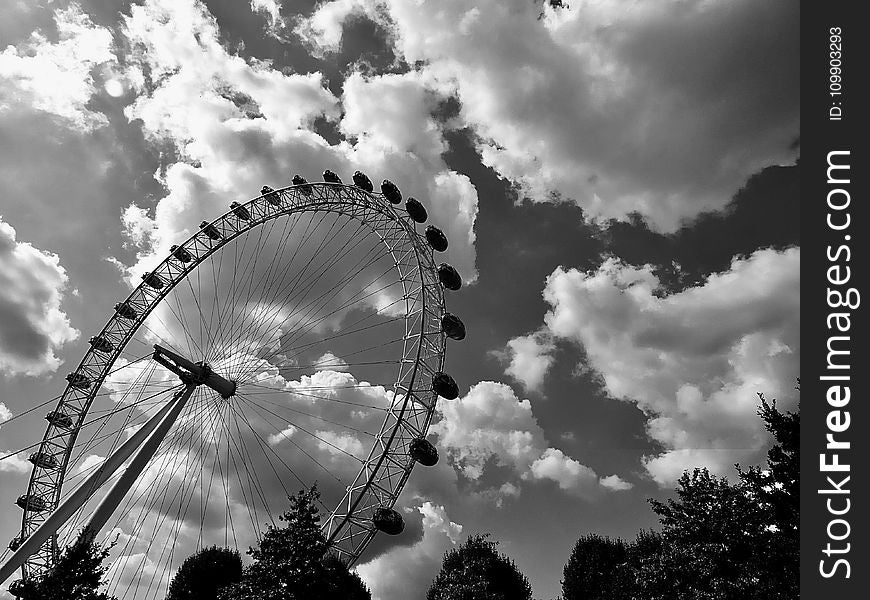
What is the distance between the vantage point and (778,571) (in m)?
26.4

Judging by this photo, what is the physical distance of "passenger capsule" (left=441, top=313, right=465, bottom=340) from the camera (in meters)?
36.7

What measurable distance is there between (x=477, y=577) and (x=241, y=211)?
1313 inches

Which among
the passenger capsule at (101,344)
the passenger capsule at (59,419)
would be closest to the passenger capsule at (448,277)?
the passenger capsule at (101,344)

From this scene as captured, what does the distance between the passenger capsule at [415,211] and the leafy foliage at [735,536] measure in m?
24.2

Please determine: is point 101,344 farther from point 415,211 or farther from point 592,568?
point 592,568

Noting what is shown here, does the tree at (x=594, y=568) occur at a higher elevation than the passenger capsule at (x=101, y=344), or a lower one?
lower

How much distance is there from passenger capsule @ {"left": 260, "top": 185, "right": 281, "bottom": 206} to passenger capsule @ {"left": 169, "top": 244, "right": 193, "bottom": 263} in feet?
29.9

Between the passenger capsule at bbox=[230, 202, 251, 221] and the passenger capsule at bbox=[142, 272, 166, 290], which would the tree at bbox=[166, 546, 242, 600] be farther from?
the passenger capsule at bbox=[230, 202, 251, 221]

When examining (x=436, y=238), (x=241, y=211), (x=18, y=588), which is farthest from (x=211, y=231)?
(x=18, y=588)

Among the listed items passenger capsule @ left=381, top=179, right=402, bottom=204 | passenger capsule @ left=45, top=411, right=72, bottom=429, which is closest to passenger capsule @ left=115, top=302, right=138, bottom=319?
passenger capsule @ left=45, top=411, right=72, bottom=429

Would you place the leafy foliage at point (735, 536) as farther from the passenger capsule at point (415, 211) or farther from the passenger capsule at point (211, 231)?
the passenger capsule at point (211, 231)

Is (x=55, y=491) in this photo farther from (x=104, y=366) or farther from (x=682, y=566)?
(x=682, y=566)

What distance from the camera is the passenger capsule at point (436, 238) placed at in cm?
4019

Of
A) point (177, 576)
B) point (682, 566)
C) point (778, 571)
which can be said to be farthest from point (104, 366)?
point (778, 571)
